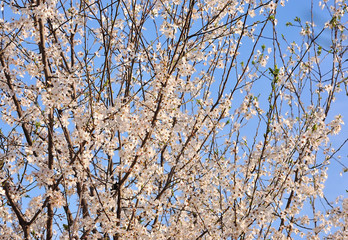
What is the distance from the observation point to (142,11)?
5992 millimetres

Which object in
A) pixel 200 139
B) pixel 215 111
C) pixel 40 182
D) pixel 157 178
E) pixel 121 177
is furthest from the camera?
pixel 200 139

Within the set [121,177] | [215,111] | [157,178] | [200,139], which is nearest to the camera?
[121,177]

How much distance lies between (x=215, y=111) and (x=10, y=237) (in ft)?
10.2

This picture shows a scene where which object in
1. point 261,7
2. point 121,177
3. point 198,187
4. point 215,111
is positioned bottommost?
point 121,177

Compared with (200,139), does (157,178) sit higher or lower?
lower

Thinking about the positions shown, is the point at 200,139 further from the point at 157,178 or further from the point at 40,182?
the point at 40,182

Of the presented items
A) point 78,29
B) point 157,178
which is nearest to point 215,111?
point 157,178

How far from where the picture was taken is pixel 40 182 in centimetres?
481

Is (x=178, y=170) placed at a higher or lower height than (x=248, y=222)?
higher

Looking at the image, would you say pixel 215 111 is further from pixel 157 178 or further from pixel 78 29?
pixel 78 29

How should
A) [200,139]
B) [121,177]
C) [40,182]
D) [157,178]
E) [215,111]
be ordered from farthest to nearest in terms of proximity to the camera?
1. [200,139]
2. [157,178]
3. [215,111]
4. [121,177]
5. [40,182]

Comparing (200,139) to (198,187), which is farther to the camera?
(200,139)

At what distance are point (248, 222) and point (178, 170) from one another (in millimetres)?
1177

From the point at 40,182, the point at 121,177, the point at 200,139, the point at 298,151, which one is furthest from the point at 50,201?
the point at 298,151
